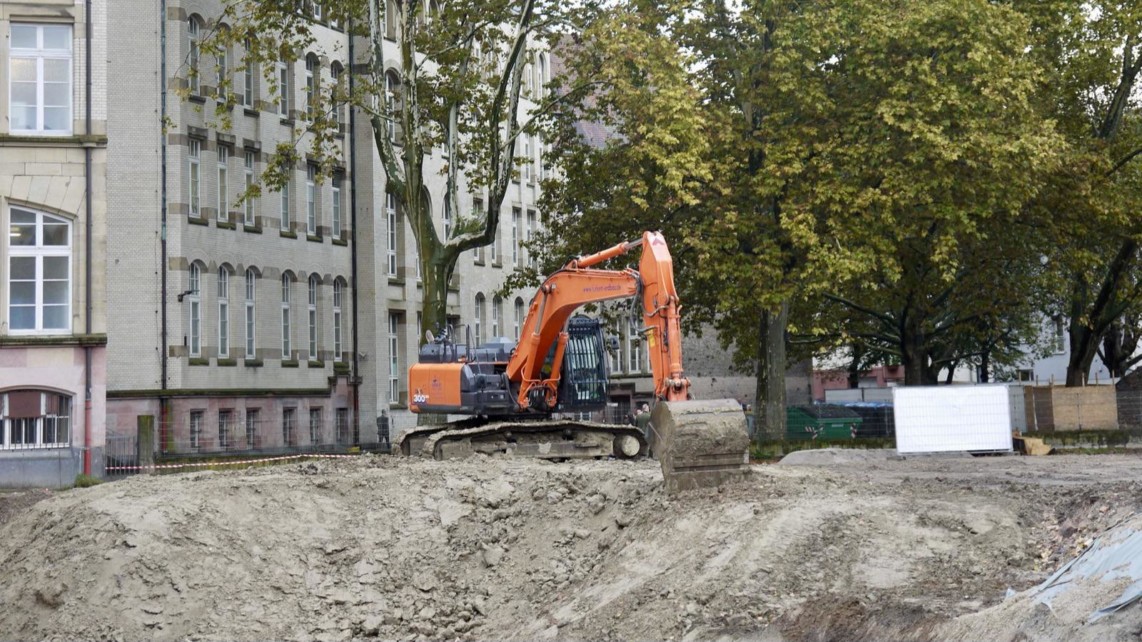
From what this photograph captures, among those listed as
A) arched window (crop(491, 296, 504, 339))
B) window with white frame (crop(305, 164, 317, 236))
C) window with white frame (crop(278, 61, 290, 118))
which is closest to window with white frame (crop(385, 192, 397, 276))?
window with white frame (crop(305, 164, 317, 236))

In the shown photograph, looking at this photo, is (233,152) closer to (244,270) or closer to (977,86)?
(244,270)

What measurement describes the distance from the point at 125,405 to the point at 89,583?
25.6m

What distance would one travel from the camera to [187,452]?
4003 cm

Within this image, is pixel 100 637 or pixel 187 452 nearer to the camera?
pixel 100 637

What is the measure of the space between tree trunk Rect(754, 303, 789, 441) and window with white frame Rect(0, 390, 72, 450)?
16.6m

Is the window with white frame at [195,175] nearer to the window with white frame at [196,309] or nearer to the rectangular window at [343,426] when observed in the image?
the window with white frame at [196,309]

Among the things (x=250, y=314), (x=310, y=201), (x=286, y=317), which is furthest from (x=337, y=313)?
(x=250, y=314)

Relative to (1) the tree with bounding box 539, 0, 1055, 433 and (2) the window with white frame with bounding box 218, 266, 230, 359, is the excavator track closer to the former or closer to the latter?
(1) the tree with bounding box 539, 0, 1055, 433

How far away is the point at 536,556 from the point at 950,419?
1683cm

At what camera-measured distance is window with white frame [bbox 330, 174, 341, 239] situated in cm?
5106

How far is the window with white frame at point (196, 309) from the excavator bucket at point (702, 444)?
2785cm

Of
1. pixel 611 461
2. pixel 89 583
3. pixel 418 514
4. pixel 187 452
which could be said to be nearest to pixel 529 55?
pixel 187 452

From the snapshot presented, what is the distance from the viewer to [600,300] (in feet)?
78.9

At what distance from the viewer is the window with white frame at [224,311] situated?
44.5 metres
